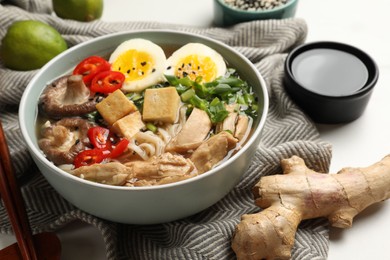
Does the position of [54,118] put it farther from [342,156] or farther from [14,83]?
[342,156]

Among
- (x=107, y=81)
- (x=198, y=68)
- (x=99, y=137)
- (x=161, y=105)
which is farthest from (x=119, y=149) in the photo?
(x=198, y=68)

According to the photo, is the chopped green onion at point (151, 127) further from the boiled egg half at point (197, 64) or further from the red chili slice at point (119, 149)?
the boiled egg half at point (197, 64)

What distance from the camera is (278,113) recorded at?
1807mm

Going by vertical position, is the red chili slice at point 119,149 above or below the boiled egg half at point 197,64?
below

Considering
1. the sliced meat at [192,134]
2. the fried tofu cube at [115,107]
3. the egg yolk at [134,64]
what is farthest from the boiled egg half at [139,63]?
the sliced meat at [192,134]

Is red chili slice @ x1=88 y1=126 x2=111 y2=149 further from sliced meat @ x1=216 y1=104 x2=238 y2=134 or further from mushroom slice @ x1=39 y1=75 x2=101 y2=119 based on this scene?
sliced meat @ x1=216 y1=104 x2=238 y2=134

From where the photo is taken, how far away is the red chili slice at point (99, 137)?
1.47 metres

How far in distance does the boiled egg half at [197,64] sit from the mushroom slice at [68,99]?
259 mm

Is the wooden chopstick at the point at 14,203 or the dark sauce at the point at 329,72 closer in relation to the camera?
the wooden chopstick at the point at 14,203

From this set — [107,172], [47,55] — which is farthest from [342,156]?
[47,55]

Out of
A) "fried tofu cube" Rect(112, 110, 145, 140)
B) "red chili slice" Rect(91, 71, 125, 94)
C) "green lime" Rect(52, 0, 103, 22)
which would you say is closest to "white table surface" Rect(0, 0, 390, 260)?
"green lime" Rect(52, 0, 103, 22)

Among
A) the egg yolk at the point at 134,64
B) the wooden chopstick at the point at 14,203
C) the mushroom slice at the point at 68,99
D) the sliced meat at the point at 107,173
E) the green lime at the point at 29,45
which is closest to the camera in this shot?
the wooden chopstick at the point at 14,203

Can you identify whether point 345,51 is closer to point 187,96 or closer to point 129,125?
point 187,96

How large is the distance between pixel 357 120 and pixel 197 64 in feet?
1.83
